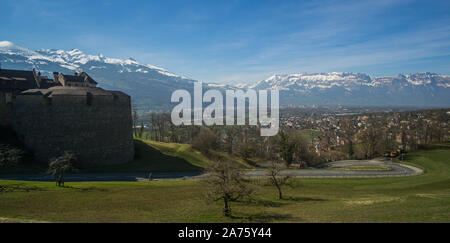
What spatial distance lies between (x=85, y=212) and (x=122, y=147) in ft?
93.8

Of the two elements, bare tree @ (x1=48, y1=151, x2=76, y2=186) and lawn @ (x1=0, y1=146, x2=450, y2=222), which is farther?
bare tree @ (x1=48, y1=151, x2=76, y2=186)

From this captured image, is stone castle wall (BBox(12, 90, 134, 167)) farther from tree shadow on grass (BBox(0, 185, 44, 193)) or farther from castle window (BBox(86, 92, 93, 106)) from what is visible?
tree shadow on grass (BBox(0, 185, 44, 193))

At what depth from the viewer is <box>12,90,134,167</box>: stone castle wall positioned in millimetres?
35594

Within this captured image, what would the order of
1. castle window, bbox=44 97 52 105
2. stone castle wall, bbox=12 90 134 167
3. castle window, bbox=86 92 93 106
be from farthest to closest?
1. castle window, bbox=86 92 93 106
2. castle window, bbox=44 97 52 105
3. stone castle wall, bbox=12 90 134 167

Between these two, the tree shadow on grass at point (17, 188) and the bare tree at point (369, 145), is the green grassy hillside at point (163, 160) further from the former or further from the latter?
the bare tree at point (369, 145)

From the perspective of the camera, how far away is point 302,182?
3128 centimetres

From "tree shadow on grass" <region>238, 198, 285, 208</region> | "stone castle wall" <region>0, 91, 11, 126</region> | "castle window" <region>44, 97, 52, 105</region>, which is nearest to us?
"tree shadow on grass" <region>238, 198, 285, 208</region>

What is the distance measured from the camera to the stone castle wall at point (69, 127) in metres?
35.6

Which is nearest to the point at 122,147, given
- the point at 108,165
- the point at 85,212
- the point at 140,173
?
the point at 108,165

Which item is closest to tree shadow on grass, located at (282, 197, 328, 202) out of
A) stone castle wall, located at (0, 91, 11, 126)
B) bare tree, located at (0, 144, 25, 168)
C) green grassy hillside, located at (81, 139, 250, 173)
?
green grassy hillside, located at (81, 139, 250, 173)

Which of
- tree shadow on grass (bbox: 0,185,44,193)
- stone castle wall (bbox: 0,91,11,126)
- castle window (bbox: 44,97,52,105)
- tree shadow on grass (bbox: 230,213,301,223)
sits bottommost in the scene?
tree shadow on grass (bbox: 230,213,301,223)

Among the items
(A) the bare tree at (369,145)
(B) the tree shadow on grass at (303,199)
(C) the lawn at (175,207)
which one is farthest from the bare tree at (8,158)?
(A) the bare tree at (369,145)
